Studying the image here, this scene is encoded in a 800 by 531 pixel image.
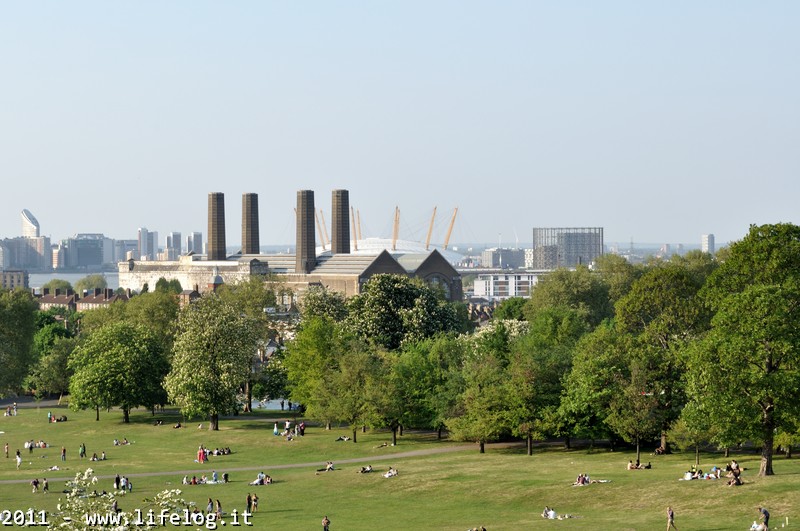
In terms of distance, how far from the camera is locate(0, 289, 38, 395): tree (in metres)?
127

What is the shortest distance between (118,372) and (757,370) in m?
61.0

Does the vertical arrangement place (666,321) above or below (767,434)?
above

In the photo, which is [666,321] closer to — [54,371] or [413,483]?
[413,483]

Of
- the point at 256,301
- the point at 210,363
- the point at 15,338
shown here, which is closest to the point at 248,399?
the point at 210,363

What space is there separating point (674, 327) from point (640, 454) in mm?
11678

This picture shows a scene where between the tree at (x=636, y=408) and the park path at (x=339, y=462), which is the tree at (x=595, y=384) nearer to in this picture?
the tree at (x=636, y=408)

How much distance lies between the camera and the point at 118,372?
108 meters

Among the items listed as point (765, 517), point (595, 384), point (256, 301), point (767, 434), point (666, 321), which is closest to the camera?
point (765, 517)

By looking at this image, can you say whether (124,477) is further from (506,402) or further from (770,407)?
(770,407)

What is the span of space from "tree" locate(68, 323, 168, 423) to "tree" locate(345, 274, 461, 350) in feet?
57.7

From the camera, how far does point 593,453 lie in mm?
82500

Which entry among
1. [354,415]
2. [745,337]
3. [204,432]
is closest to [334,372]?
[354,415]

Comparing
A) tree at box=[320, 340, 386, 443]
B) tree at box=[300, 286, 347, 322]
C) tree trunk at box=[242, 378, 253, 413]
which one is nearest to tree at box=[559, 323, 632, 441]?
tree at box=[320, 340, 386, 443]

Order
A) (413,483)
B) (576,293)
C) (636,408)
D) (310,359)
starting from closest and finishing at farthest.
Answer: (413,483) < (636,408) < (310,359) < (576,293)
